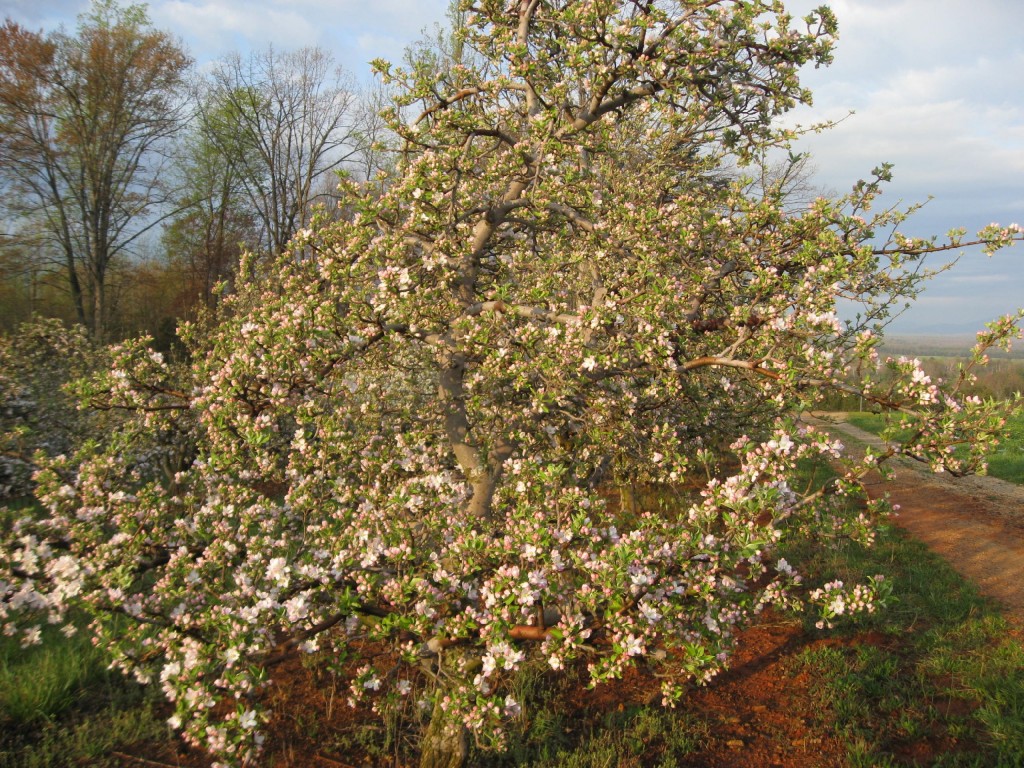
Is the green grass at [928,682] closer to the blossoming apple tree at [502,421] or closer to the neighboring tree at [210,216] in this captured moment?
the blossoming apple tree at [502,421]

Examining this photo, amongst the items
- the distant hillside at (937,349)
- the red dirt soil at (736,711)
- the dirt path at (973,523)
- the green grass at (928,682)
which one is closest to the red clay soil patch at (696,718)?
the red dirt soil at (736,711)

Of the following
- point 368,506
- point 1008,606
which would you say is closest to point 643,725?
point 368,506

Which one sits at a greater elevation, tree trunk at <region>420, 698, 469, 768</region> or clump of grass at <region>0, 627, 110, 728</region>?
clump of grass at <region>0, 627, 110, 728</region>

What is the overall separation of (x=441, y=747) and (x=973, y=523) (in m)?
10.1

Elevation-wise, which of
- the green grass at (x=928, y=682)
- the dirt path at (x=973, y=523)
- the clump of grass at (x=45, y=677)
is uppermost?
the clump of grass at (x=45, y=677)

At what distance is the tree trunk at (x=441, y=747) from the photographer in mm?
4117

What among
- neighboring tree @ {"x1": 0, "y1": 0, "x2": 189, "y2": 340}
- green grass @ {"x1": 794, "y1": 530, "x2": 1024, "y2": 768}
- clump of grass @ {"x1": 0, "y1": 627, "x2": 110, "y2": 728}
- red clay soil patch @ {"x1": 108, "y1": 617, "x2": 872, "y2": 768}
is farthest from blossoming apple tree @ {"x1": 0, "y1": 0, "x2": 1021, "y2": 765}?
neighboring tree @ {"x1": 0, "y1": 0, "x2": 189, "y2": 340}

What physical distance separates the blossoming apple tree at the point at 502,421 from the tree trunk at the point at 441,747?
0.07 ft

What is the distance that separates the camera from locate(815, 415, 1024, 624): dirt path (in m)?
7.87

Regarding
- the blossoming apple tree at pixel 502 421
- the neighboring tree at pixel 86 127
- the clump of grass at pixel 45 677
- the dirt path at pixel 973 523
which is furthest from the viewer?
the neighboring tree at pixel 86 127

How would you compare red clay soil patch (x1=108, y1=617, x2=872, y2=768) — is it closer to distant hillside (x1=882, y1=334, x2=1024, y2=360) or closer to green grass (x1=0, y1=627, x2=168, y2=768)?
green grass (x1=0, y1=627, x2=168, y2=768)

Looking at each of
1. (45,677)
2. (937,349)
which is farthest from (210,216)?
(937,349)

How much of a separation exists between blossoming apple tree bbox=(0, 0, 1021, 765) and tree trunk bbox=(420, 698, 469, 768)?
0.07 feet

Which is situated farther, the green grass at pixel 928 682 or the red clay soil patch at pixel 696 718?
the green grass at pixel 928 682
